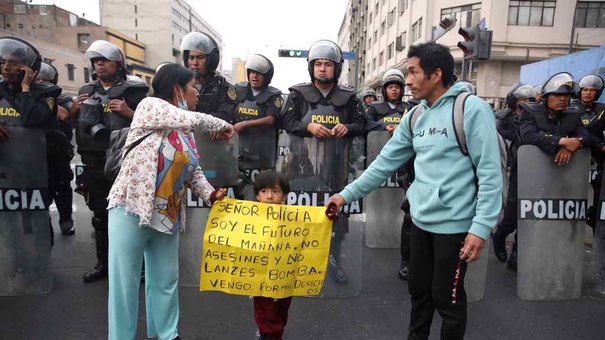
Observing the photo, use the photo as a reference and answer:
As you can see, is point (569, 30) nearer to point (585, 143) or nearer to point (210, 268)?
point (585, 143)

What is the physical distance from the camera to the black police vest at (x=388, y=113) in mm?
4974

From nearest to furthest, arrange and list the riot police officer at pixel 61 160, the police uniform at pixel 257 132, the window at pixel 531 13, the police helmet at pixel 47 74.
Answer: the riot police officer at pixel 61 160, the police uniform at pixel 257 132, the police helmet at pixel 47 74, the window at pixel 531 13

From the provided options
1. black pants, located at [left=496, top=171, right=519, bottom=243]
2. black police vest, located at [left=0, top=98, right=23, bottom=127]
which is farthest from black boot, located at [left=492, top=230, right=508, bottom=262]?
black police vest, located at [left=0, top=98, right=23, bottom=127]

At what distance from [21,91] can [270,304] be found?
9.39ft

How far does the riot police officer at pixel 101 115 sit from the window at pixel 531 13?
2618cm

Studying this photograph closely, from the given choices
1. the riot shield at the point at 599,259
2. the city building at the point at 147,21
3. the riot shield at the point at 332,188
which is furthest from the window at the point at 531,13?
the city building at the point at 147,21

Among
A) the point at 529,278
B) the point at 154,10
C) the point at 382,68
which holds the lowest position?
the point at 529,278

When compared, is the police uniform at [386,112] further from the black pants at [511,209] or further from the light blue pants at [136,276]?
the light blue pants at [136,276]

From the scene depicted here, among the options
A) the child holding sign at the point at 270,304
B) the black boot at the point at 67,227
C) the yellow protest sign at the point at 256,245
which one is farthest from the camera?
the black boot at the point at 67,227

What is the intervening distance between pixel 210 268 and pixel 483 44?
22.9 feet

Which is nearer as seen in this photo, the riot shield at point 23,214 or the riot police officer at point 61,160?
the riot shield at point 23,214

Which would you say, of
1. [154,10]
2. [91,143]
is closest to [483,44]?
[91,143]

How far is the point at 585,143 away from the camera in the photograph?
3617 millimetres

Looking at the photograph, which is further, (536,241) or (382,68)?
(382,68)
